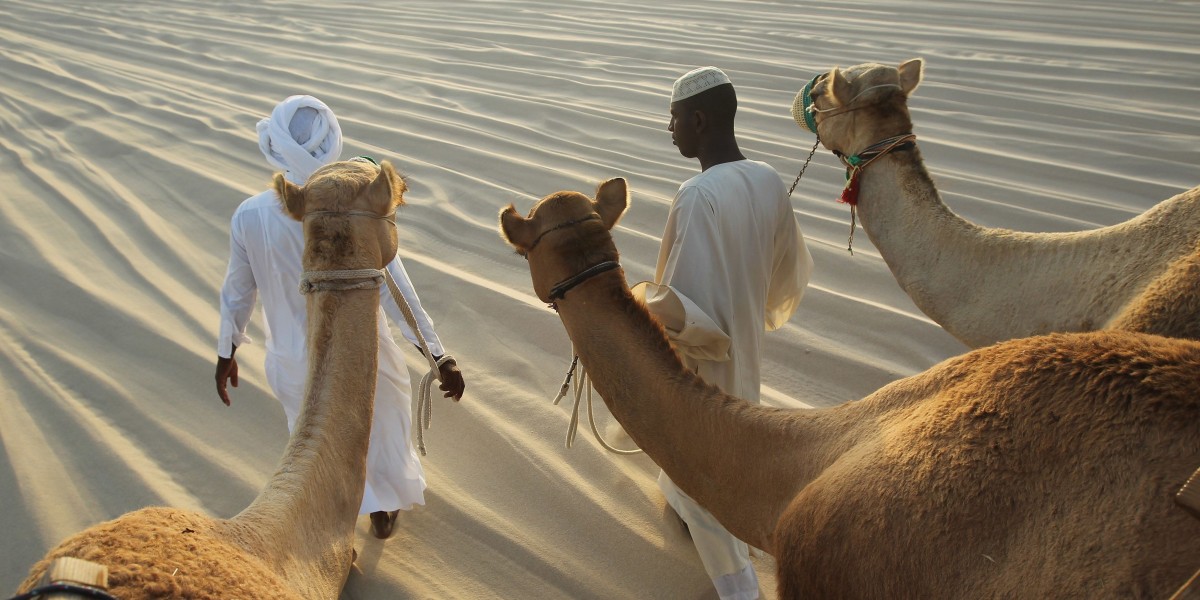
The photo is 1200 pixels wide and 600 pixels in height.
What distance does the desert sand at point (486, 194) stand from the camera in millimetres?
3771

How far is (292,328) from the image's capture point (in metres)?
3.21

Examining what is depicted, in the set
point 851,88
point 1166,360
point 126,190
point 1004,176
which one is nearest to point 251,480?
point 851,88

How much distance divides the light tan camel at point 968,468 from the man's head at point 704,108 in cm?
90

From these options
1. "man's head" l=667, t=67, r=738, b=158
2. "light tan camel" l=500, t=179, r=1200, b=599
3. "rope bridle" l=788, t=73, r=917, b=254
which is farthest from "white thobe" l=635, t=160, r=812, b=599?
"rope bridle" l=788, t=73, r=917, b=254

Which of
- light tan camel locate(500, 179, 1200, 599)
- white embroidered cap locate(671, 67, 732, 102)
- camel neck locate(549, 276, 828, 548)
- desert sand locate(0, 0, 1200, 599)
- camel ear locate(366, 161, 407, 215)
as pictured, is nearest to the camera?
light tan camel locate(500, 179, 1200, 599)

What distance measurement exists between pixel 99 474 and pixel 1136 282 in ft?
14.1

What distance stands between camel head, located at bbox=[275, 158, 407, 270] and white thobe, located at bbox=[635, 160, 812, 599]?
0.82 m

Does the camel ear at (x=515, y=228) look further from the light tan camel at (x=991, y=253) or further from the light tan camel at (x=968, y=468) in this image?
the light tan camel at (x=991, y=253)

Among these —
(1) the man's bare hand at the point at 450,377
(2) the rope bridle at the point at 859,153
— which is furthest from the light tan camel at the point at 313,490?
(2) the rope bridle at the point at 859,153

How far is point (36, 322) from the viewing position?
5.33 m

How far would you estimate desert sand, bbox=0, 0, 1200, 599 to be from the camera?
12.4 ft

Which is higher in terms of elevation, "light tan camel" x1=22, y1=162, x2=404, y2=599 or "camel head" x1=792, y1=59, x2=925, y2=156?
"camel head" x1=792, y1=59, x2=925, y2=156

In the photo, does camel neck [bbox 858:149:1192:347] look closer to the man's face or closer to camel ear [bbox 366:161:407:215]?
the man's face

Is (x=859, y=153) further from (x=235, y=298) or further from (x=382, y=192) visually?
(x=235, y=298)
